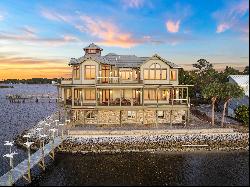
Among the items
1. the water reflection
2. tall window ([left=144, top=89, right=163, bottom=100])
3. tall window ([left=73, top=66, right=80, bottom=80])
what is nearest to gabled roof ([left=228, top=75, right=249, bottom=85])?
tall window ([left=144, top=89, right=163, bottom=100])

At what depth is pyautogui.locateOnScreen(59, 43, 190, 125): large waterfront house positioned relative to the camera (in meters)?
48.3

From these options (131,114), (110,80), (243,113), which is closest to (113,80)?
(110,80)

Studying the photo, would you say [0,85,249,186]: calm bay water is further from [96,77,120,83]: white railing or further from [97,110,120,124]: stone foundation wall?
[96,77,120,83]: white railing

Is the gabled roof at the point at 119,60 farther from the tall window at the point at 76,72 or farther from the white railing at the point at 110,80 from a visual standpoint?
the white railing at the point at 110,80

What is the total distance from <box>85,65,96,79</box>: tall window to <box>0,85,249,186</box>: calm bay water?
45.0 ft

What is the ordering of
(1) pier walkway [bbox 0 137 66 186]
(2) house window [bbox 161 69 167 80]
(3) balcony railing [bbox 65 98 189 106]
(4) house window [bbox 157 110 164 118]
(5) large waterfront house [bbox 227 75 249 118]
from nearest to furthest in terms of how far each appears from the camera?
(1) pier walkway [bbox 0 137 66 186] → (3) balcony railing [bbox 65 98 189 106] → (2) house window [bbox 161 69 167 80] → (4) house window [bbox 157 110 164 118] → (5) large waterfront house [bbox 227 75 249 118]

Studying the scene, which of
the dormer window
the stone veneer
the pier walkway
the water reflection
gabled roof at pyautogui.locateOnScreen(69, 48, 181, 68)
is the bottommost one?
the water reflection

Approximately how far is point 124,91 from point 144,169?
61.3 ft

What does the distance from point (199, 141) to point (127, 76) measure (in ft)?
49.5

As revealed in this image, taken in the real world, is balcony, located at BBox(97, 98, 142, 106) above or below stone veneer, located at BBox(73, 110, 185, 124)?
above

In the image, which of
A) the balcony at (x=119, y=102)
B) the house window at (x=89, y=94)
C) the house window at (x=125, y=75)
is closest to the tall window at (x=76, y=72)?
the house window at (x=89, y=94)

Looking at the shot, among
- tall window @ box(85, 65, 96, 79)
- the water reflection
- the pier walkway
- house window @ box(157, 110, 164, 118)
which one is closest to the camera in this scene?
the pier walkway

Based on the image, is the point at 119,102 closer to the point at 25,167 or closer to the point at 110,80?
the point at 110,80

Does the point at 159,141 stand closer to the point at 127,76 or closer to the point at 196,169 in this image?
the point at 196,169
